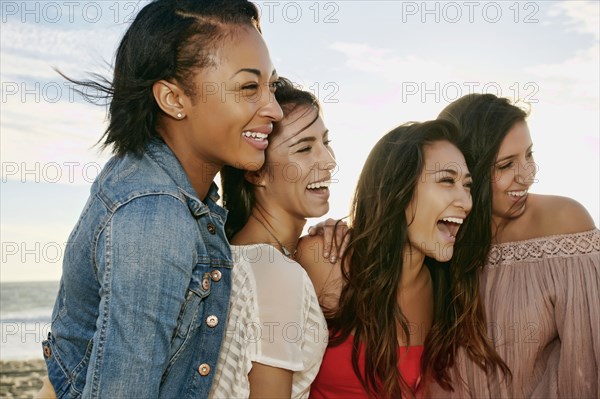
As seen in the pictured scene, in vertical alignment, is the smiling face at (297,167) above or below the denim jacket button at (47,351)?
above

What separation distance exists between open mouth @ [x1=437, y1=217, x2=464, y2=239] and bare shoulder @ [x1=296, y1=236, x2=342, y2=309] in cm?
62

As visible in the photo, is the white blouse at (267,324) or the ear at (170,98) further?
the white blouse at (267,324)

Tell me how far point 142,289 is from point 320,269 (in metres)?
1.63

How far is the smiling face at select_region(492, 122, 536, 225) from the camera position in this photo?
3.99m

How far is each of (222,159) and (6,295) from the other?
1368 inches

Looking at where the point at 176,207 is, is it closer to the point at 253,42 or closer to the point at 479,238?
the point at 253,42

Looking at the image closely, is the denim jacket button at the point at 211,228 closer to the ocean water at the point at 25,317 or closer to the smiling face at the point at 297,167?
the smiling face at the point at 297,167

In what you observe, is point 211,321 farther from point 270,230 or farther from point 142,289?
point 270,230

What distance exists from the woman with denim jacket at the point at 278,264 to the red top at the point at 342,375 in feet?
1.50

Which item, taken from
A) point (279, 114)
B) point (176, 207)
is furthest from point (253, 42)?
→ point (176, 207)

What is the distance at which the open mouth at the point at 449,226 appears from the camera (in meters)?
3.82

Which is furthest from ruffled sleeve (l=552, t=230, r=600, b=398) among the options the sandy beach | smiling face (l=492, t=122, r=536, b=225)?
the sandy beach

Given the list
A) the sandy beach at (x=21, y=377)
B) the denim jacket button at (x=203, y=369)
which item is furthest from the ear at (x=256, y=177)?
the sandy beach at (x=21, y=377)

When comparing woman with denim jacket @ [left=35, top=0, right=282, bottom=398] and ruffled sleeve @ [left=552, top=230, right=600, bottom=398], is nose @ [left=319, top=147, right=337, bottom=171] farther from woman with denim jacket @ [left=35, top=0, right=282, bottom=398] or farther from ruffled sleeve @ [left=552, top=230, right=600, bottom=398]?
ruffled sleeve @ [left=552, top=230, right=600, bottom=398]
